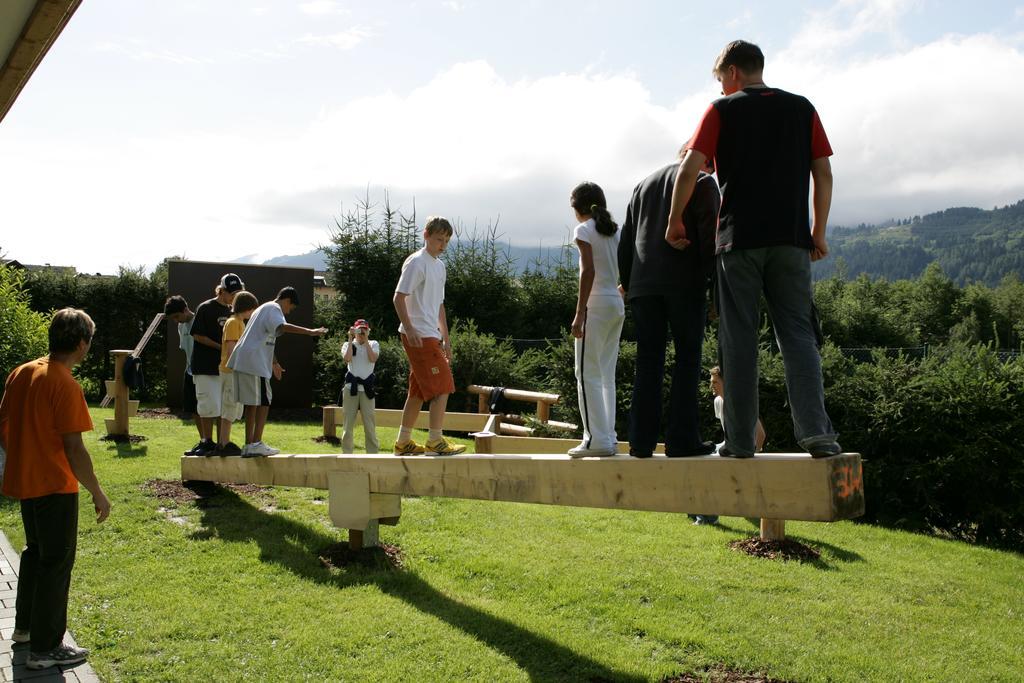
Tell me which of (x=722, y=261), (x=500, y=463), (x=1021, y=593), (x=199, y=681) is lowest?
(x=1021, y=593)

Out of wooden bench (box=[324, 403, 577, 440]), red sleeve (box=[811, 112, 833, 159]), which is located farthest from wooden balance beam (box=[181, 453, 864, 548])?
wooden bench (box=[324, 403, 577, 440])

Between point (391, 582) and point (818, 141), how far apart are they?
4758mm

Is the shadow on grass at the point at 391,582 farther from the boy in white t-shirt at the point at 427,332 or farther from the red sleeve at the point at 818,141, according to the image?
the red sleeve at the point at 818,141

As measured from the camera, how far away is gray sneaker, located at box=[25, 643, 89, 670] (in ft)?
14.6

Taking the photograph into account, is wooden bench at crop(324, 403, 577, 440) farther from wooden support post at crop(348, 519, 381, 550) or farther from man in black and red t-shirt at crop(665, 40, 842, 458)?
man in black and red t-shirt at crop(665, 40, 842, 458)

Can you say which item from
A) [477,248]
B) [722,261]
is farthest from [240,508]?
[477,248]

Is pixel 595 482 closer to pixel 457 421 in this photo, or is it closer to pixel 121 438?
pixel 457 421

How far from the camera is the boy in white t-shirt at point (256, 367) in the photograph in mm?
7492

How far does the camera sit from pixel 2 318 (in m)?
10.4

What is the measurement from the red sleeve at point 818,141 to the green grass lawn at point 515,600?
329 cm

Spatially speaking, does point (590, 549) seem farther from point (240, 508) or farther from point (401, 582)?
point (240, 508)

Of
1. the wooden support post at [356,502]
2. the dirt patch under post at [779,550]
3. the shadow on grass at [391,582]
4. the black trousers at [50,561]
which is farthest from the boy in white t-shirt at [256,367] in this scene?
the dirt patch under post at [779,550]

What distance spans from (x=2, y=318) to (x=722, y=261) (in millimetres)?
10451

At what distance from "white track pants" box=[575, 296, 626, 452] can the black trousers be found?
3.21 meters
